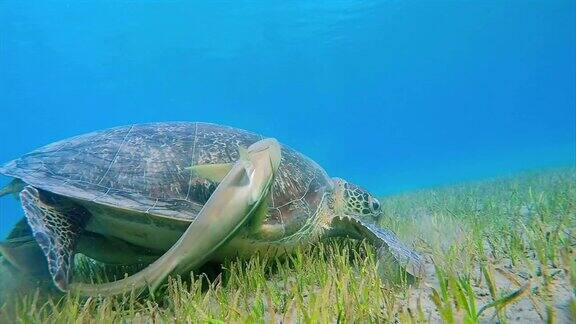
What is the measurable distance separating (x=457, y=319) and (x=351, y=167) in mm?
183461

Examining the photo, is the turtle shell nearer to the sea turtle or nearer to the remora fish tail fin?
the sea turtle

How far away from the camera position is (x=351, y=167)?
601 feet

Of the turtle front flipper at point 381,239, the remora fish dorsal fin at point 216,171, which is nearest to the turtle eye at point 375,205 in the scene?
the turtle front flipper at point 381,239

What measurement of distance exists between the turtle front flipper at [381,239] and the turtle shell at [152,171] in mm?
341

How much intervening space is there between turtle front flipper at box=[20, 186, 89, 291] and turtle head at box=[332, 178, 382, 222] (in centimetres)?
239

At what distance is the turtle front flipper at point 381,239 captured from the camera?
114 inches

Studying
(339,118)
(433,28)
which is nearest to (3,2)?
(433,28)

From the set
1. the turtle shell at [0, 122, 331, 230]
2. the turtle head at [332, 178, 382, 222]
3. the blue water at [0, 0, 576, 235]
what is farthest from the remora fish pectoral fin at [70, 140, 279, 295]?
the blue water at [0, 0, 576, 235]

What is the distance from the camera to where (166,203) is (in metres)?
3.19

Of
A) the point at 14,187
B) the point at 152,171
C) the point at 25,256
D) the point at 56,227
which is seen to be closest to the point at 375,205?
the point at 152,171

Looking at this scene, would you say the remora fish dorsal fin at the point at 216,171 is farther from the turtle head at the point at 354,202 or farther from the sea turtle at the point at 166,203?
the turtle head at the point at 354,202

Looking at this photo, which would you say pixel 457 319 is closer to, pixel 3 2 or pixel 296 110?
pixel 3 2

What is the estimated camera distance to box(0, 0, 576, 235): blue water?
45969 millimetres

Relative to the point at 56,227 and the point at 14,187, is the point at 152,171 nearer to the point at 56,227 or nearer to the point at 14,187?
the point at 56,227
